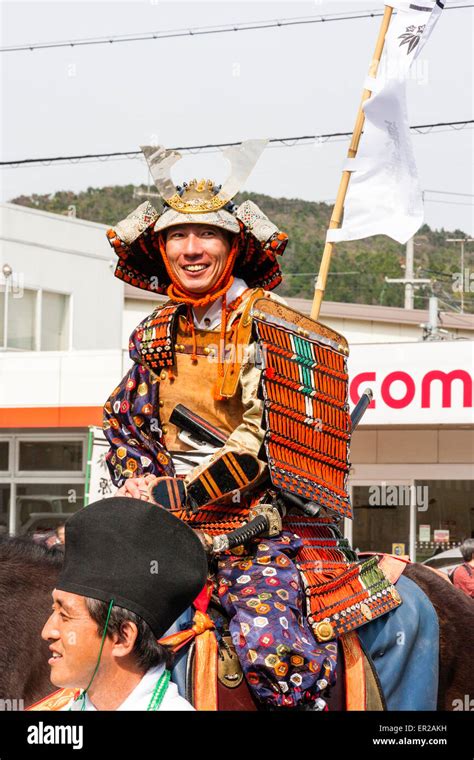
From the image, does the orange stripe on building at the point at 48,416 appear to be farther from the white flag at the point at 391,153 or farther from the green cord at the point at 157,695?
the green cord at the point at 157,695

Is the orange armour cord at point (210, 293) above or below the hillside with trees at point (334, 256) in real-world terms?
below

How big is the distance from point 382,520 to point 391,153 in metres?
14.5

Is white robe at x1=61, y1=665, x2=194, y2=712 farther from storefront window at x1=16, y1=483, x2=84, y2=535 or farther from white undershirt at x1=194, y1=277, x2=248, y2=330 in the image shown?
storefront window at x1=16, y1=483, x2=84, y2=535

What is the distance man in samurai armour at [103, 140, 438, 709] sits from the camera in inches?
170

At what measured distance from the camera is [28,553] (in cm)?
476

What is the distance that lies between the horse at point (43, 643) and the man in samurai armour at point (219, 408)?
8 cm

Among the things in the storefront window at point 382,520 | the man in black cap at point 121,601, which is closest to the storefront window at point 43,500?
the storefront window at point 382,520

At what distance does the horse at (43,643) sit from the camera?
4289 mm

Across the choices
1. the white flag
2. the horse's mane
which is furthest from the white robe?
the white flag

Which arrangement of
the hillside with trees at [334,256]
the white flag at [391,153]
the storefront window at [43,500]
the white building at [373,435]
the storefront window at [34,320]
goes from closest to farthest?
the white flag at [391,153] → the white building at [373,435] → the storefront window at [43,500] → the storefront window at [34,320] → the hillside with trees at [334,256]

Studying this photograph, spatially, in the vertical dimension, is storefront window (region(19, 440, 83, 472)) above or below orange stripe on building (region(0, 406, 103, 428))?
below

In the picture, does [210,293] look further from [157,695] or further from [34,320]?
[34,320]

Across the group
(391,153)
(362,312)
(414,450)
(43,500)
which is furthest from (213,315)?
(362,312)
